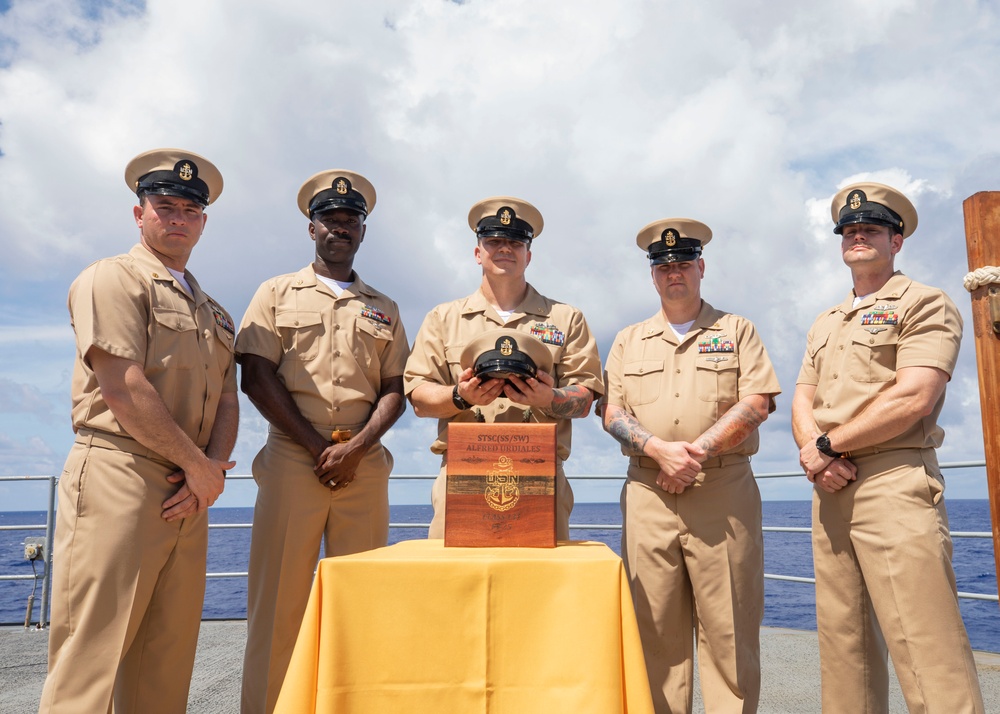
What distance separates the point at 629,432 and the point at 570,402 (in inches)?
17.0

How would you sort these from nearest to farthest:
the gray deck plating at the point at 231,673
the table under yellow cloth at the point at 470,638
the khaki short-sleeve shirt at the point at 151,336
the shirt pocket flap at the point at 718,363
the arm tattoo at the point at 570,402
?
the table under yellow cloth at the point at 470,638, the khaki short-sleeve shirt at the point at 151,336, the arm tattoo at the point at 570,402, the shirt pocket flap at the point at 718,363, the gray deck plating at the point at 231,673

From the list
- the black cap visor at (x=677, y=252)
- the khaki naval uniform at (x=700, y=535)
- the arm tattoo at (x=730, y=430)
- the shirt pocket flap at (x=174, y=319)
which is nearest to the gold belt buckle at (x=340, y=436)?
the shirt pocket flap at (x=174, y=319)

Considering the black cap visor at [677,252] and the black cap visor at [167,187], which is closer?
the black cap visor at [167,187]

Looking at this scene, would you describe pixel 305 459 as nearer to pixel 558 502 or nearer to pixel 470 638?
pixel 558 502

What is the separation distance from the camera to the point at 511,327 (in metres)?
3.07

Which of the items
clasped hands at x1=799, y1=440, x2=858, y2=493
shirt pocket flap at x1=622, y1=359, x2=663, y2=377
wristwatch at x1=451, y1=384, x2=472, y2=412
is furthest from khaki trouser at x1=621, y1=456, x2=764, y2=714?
wristwatch at x1=451, y1=384, x2=472, y2=412

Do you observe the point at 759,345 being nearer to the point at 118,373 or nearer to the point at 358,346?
the point at 358,346

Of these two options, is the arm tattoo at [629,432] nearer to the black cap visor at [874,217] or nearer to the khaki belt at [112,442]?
the black cap visor at [874,217]

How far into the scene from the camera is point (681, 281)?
3.29 metres

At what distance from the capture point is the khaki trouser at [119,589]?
231 cm

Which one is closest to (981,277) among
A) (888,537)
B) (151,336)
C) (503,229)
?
(888,537)

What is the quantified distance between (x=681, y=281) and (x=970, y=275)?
44.1 inches

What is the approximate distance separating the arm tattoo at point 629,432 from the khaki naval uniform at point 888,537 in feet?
2.37

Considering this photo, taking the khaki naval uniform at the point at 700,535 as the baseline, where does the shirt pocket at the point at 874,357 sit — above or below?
above
